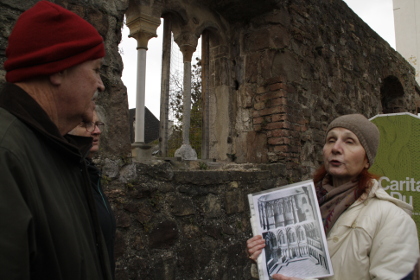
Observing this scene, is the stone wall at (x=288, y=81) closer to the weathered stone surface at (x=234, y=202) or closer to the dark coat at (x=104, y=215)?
the weathered stone surface at (x=234, y=202)

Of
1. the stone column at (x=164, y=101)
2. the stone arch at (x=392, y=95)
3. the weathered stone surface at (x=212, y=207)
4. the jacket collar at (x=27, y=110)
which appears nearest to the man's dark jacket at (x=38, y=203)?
the jacket collar at (x=27, y=110)

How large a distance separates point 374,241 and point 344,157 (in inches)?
15.4

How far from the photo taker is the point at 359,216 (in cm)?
131

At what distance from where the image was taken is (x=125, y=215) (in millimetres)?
2277

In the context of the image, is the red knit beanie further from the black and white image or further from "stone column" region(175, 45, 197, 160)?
"stone column" region(175, 45, 197, 160)

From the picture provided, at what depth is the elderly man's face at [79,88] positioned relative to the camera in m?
0.94

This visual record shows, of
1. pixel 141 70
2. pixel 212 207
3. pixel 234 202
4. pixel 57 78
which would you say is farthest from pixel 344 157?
pixel 141 70

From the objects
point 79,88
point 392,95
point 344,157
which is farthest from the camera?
point 392,95

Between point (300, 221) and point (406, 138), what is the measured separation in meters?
1.45

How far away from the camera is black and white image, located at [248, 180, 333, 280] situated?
127 cm

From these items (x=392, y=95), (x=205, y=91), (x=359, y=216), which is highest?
(x=392, y=95)

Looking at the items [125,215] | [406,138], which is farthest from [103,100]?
[406,138]

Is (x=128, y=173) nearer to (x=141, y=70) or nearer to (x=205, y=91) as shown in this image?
(x=141, y=70)

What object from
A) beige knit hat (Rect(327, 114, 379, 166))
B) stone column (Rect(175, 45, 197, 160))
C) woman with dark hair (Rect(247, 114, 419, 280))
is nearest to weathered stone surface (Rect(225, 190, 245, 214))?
stone column (Rect(175, 45, 197, 160))
